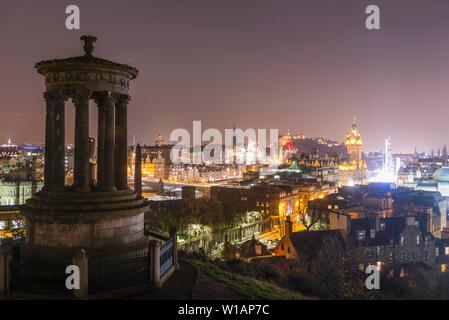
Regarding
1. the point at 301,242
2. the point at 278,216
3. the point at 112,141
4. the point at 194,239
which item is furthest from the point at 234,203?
the point at 112,141

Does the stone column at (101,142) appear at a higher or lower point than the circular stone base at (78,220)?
higher

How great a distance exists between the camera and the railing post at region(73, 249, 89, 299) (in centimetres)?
1280

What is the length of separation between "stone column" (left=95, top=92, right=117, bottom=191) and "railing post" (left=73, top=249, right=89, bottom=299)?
13.0 feet

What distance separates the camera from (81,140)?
627 inches

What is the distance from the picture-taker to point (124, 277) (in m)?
13.9

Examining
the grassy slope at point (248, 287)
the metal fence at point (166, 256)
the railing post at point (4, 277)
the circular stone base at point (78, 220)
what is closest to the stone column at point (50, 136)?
the circular stone base at point (78, 220)

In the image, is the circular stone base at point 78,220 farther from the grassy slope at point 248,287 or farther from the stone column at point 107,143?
the grassy slope at point 248,287

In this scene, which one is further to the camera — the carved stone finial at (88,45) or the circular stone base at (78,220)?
the carved stone finial at (88,45)

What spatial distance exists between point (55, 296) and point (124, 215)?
3.70 meters

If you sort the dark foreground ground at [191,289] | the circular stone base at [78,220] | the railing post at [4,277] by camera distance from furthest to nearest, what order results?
the circular stone base at [78,220]
the dark foreground ground at [191,289]
the railing post at [4,277]

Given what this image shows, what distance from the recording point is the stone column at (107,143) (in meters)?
16.5

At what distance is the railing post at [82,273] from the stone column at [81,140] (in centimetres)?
360

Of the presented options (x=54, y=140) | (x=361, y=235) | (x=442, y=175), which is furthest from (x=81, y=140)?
(x=442, y=175)
